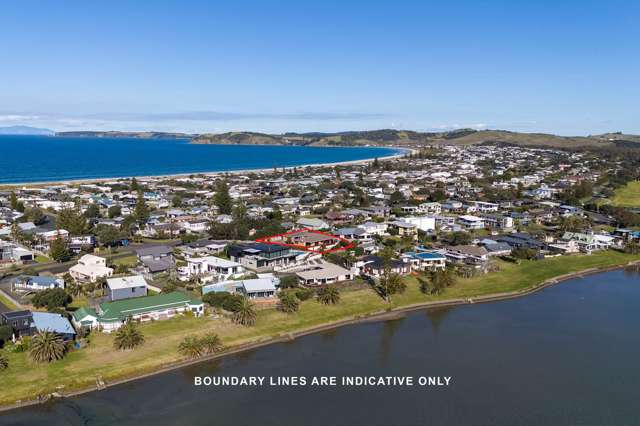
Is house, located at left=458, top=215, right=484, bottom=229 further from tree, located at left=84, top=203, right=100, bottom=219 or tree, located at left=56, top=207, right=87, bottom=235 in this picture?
tree, located at left=84, top=203, right=100, bottom=219

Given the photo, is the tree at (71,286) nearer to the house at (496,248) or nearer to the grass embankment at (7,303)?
the grass embankment at (7,303)

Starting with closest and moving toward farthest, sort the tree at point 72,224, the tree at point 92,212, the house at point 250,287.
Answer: the house at point 250,287 → the tree at point 72,224 → the tree at point 92,212

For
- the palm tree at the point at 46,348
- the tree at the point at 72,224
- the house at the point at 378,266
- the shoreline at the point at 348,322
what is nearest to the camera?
the shoreline at the point at 348,322

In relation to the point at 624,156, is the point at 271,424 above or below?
below

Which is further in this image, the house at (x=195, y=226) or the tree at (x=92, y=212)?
the tree at (x=92, y=212)

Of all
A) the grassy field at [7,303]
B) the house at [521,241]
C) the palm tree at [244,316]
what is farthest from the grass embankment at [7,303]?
the house at [521,241]

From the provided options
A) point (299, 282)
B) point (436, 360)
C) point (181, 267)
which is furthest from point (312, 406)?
point (181, 267)

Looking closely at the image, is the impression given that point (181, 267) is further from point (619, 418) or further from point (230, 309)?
point (619, 418)
